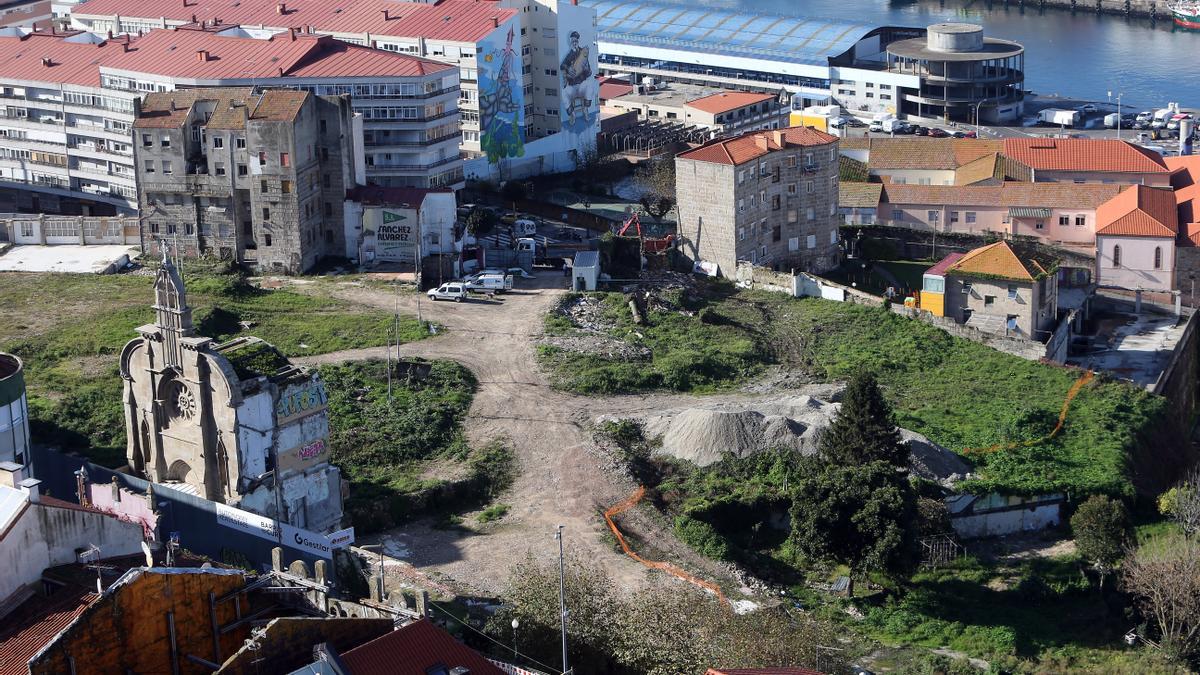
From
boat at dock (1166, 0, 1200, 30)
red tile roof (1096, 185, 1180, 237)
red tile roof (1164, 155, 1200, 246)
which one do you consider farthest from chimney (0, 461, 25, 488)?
boat at dock (1166, 0, 1200, 30)

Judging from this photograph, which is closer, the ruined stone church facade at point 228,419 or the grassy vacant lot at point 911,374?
the ruined stone church facade at point 228,419

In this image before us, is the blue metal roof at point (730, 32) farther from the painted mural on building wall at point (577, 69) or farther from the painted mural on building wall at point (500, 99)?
the painted mural on building wall at point (500, 99)

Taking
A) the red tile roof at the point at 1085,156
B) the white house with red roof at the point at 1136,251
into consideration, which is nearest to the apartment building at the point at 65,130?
the white house with red roof at the point at 1136,251

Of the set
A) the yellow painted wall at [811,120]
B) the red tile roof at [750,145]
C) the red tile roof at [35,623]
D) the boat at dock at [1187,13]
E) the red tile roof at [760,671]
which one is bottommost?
the red tile roof at [760,671]

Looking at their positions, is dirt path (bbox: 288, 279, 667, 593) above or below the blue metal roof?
below

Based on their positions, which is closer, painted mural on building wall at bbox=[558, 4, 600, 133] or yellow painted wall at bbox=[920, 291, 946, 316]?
A: yellow painted wall at bbox=[920, 291, 946, 316]

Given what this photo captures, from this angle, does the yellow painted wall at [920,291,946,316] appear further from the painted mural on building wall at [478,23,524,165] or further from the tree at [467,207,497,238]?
the painted mural on building wall at [478,23,524,165]
